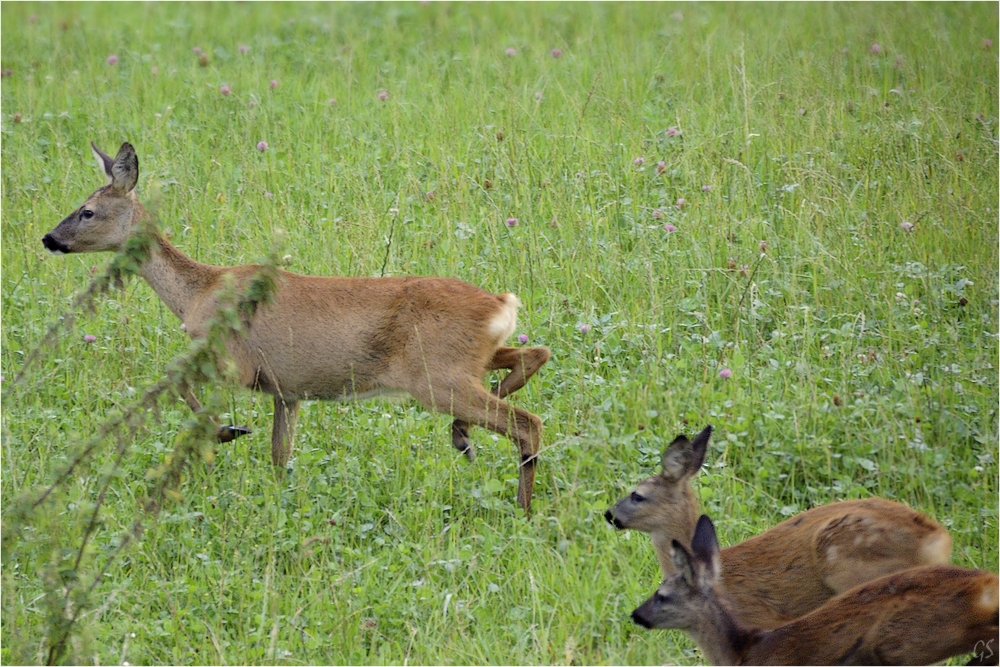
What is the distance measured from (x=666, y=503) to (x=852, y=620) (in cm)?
93

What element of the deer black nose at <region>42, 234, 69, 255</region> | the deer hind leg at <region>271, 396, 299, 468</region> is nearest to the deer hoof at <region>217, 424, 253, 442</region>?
the deer hind leg at <region>271, 396, 299, 468</region>

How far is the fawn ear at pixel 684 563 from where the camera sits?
13.6ft

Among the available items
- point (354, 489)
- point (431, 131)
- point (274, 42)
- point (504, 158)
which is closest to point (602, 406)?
point (354, 489)

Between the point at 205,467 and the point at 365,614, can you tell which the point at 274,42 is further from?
the point at 365,614

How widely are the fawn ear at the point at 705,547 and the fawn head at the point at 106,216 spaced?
346 cm

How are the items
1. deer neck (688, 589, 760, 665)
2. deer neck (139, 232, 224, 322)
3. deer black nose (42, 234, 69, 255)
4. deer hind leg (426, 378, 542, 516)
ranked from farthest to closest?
deer black nose (42, 234, 69, 255)
deer neck (139, 232, 224, 322)
deer hind leg (426, 378, 542, 516)
deer neck (688, 589, 760, 665)

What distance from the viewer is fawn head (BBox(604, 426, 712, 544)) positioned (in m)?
4.58

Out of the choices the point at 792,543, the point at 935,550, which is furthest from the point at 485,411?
the point at 935,550

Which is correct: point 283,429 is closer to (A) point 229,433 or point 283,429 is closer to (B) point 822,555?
(A) point 229,433

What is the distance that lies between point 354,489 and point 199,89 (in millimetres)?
5325

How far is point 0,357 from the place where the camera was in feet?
22.4

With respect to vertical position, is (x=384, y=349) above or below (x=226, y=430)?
above

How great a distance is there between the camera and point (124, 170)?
6.40 metres

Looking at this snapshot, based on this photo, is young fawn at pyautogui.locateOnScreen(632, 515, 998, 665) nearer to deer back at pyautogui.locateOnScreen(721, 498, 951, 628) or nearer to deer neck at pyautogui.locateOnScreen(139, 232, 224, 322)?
deer back at pyautogui.locateOnScreen(721, 498, 951, 628)
